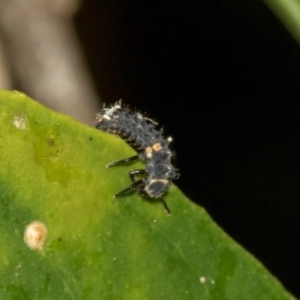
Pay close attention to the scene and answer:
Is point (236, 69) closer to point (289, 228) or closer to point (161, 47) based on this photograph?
point (161, 47)

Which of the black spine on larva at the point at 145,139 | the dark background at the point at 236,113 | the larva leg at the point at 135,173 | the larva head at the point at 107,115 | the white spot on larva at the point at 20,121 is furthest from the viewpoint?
the dark background at the point at 236,113

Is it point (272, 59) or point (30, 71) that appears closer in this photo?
point (272, 59)

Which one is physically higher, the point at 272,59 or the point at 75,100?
the point at 272,59

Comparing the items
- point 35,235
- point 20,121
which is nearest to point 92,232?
point 35,235

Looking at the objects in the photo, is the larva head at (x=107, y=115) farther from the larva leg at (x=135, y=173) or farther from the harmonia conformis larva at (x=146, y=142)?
the larva leg at (x=135, y=173)

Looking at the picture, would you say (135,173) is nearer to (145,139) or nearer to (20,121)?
(145,139)

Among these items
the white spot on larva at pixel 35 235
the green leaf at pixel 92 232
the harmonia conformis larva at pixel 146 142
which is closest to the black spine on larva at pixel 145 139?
the harmonia conformis larva at pixel 146 142

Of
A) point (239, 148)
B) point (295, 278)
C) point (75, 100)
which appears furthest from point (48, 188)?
point (75, 100)
